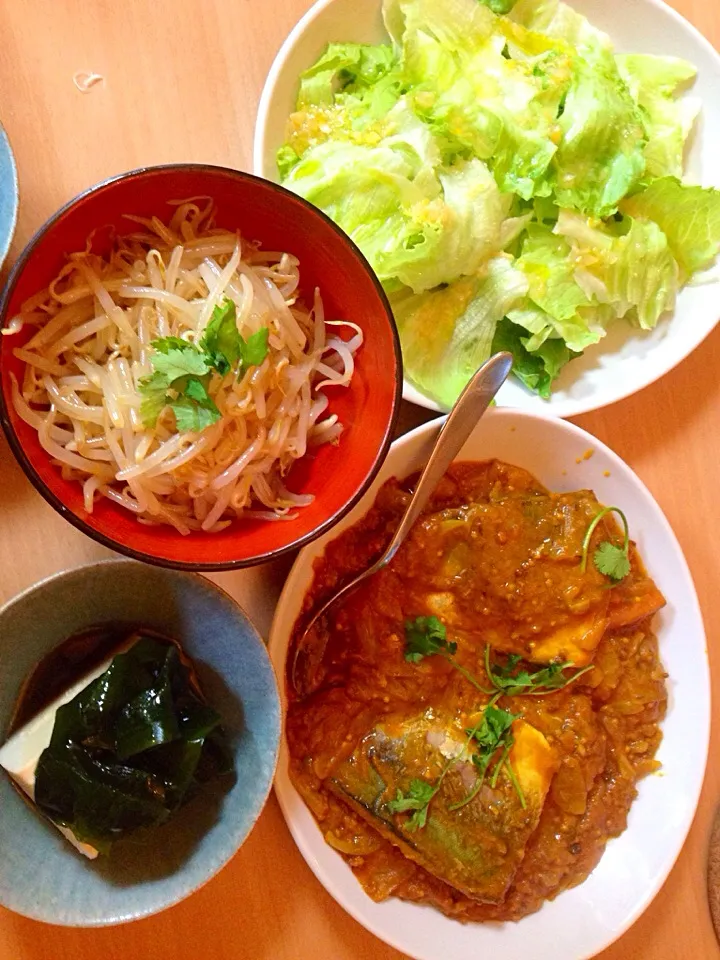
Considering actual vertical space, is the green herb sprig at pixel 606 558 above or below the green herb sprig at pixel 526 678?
above

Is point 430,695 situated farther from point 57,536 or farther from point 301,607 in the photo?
point 57,536

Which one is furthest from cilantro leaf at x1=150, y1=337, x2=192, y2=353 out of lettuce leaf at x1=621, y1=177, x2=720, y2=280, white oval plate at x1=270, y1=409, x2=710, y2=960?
lettuce leaf at x1=621, y1=177, x2=720, y2=280

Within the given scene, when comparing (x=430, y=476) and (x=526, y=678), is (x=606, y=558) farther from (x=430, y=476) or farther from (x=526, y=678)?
(x=430, y=476)

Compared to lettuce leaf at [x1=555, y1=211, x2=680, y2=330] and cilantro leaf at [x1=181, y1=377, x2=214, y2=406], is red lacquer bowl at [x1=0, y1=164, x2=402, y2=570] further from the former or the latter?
lettuce leaf at [x1=555, y1=211, x2=680, y2=330]

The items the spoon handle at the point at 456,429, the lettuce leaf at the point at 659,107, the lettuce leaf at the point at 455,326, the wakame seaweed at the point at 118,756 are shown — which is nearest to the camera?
the wakame seaweed at the point at 118,756

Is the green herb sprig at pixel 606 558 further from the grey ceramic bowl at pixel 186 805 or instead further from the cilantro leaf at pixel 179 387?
the cilantro leaf at pixel 179 387

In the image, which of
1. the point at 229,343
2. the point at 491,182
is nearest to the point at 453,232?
the point at 491,182

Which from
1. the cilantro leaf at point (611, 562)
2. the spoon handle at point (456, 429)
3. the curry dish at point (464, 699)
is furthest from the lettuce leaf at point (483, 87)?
the cilantro leaf at point (611, 562)
